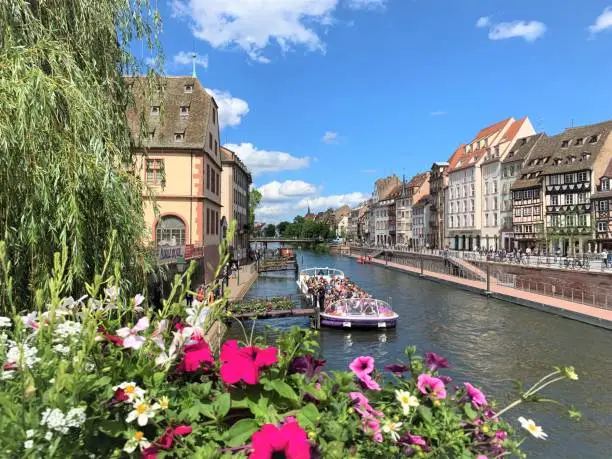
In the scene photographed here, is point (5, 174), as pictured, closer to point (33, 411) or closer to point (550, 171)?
point (33, 411)

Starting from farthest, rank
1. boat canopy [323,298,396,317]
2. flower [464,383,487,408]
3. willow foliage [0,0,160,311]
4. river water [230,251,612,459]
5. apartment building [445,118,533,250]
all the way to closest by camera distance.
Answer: apartment building [445,118,533,250], boat canopy [323,298,396,317], river water [230,251,612,459], willow foliage [0,0,160,311], flower [464,383,487,408]

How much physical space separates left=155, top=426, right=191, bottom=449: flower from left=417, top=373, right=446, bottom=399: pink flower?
1133 millimetres

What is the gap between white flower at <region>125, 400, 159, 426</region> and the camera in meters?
2.16

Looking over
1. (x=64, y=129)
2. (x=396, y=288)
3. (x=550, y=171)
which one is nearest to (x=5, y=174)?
(x=64, y=129)

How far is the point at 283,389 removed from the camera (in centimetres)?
244

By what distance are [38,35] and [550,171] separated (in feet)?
197

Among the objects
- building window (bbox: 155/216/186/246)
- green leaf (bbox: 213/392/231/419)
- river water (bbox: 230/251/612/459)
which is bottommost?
river water (bbox: 230/251/612/459)

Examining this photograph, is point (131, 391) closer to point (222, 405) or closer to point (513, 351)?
point (222, 405)

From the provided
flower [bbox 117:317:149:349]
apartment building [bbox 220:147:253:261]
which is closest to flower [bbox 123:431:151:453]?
flower [bbox 117:317:149:349]

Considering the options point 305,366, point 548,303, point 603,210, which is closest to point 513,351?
point 548,303

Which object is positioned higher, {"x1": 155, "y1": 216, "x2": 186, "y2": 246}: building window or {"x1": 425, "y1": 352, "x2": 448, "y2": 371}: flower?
{"x1": 155, "y1": 216, "x2": 186, "y2": 246}: building window

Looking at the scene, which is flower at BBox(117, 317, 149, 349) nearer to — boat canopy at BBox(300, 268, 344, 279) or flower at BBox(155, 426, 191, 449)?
flower at BBox(155, 426, 191, 449)

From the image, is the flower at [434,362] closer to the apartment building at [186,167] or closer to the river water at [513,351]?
the river water at [513,351]

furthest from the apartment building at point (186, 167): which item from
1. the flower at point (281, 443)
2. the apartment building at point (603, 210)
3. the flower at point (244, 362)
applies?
the apartment building at point (603, 210)
